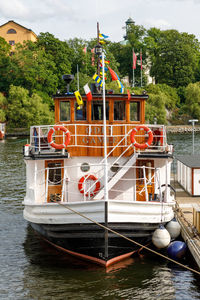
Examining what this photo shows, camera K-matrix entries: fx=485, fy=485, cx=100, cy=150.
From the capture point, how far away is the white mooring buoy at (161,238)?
63.3 ft

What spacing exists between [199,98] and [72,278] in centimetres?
9499

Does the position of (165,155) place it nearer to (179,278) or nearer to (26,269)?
(179,278)

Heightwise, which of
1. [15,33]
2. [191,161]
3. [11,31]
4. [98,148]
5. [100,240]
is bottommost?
[100,240]

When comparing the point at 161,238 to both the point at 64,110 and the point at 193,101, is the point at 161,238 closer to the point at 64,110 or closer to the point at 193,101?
the point at 64,110

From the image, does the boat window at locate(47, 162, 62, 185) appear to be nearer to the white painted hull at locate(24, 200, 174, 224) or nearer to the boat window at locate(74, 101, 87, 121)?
the white painted hull at locate(24, 200, 174, 224)

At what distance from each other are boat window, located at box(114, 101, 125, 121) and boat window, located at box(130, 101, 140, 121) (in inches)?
16.1

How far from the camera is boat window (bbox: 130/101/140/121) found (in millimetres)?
21344

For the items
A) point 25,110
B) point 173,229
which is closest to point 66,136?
point 173,229

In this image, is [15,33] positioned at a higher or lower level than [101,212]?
higher

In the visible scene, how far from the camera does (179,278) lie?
1789cm

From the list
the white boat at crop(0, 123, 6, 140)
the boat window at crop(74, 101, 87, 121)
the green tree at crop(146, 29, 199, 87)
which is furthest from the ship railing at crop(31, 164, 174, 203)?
the green tree at crop(146, 29, 199, 87)

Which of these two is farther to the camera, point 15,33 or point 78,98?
point 15,33

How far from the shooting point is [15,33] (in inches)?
4596

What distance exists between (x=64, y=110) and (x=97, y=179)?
3636 millimetres
